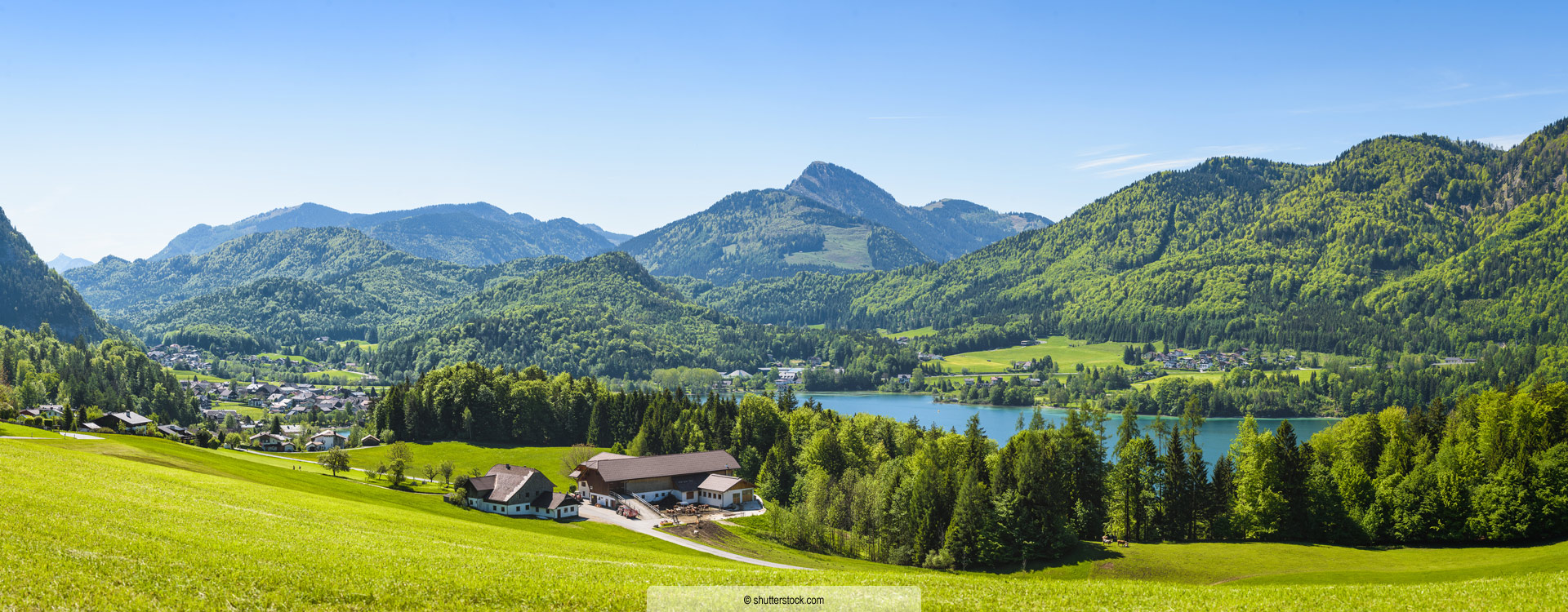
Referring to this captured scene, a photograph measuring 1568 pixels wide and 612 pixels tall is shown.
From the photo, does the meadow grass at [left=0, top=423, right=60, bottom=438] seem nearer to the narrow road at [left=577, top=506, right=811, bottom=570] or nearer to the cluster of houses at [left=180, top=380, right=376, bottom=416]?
the narrow road at [left=577, top=506, right=811, bottom=570]

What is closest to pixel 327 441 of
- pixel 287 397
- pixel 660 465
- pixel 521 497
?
pixel 660 465

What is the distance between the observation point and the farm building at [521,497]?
226ft

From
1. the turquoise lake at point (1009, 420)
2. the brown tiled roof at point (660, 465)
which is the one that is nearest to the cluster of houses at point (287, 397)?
the turquoise lake at point (1009, 420)

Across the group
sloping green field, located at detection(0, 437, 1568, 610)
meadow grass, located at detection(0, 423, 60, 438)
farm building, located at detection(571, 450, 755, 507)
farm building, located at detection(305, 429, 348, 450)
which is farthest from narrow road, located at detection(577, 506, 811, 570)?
farm building, located at detection(305, 429, 348, 450)

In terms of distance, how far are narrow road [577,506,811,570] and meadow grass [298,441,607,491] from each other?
9.72 meters

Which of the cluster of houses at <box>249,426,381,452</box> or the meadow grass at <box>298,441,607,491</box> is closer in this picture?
the meadow grass at <box>298,441,607,491</box>

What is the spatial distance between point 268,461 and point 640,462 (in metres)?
33.2

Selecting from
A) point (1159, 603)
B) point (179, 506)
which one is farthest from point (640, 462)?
point (1159, 603)

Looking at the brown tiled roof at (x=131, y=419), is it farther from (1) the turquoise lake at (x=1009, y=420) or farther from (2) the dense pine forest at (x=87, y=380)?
(1) the turquoise lake at (x=1009, y=420)

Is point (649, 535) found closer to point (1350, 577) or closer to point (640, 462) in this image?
Result: point (640, 462)

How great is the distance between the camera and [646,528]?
221 feet

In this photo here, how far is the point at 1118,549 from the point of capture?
190 feet
